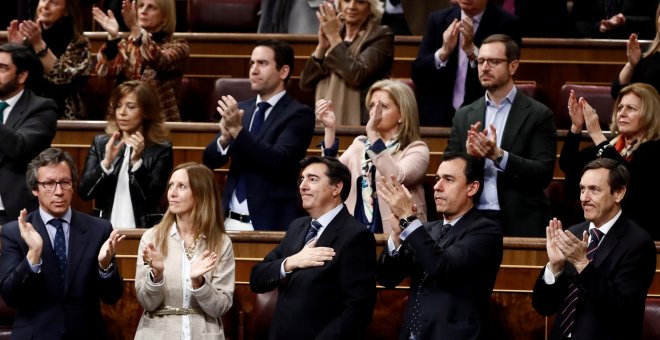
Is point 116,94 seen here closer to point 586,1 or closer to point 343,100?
point 343,100

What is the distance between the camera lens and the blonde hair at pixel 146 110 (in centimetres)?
516

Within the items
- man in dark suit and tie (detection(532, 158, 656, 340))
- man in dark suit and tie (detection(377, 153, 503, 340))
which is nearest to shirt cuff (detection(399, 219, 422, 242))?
man in dark suit and tie (detection(377, 153, 503, 340))

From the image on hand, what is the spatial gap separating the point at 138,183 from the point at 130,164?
0.29ft

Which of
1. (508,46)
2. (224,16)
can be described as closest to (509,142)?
(508,46)

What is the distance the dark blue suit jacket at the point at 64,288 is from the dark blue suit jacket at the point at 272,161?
76 centimetres

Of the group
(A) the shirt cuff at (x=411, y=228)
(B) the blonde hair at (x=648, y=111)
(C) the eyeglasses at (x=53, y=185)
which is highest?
(B) the blonde hair at (x=648, y=111)

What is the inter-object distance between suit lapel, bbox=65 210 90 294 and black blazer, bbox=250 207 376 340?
60cm

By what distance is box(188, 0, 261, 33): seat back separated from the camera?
7.68m

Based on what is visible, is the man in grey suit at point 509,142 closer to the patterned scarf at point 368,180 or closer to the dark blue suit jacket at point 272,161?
the patterned scarf at point 368,180

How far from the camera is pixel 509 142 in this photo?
16.6ft

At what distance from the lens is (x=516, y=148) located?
5.06 meters

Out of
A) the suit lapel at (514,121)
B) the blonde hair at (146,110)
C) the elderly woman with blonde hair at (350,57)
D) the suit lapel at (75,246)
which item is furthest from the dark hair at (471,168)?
the elderly woman with blonde hair at (350,57)

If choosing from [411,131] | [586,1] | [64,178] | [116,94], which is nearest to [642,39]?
[586,1]

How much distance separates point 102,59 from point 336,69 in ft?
3.67
